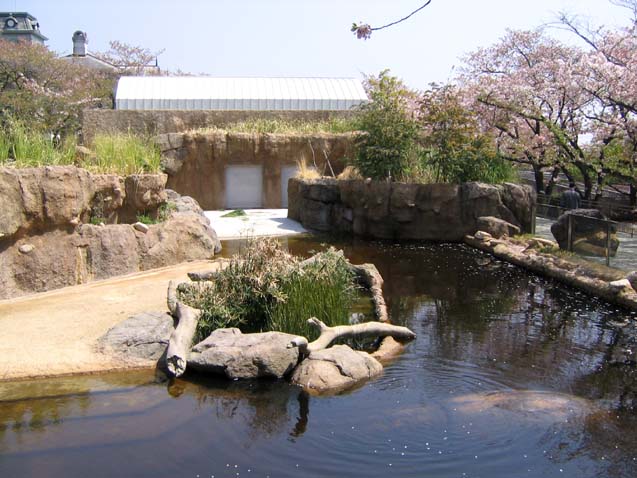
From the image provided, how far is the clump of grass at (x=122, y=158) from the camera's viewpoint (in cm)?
1261

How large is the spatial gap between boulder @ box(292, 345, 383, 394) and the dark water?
157 mm

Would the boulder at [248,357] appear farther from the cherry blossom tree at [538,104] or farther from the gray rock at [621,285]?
the cherry blossom tree at [538,104]

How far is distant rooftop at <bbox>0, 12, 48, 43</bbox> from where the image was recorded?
169 feet

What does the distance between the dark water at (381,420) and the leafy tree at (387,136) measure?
8.14 meters

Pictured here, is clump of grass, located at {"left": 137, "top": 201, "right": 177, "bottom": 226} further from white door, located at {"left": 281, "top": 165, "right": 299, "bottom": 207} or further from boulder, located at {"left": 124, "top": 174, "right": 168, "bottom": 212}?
white door, located at {"left": 281, "top": 165, "right": 299, "bottom": 207}

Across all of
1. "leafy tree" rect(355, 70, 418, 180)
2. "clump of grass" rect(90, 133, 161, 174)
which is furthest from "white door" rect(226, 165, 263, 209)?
"clump of grass" rect(90, 133, 161, 174)

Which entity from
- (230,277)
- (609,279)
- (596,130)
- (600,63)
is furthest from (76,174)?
(596,130)

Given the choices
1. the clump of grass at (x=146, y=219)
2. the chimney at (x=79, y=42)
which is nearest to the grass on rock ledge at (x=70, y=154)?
the clump of grass at (x=146, y=219)

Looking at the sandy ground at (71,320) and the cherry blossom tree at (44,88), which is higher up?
the cherry blossom tree at (44,88)

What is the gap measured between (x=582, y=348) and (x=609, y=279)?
288 cm

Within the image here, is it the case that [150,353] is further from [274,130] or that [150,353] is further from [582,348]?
[274,130]

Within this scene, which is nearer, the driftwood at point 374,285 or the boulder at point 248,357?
the boulder at point 248,357

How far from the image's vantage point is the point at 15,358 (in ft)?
23.0

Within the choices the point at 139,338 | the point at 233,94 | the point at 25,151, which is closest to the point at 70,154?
the point at 25,151
